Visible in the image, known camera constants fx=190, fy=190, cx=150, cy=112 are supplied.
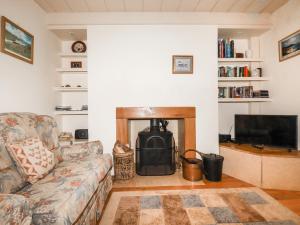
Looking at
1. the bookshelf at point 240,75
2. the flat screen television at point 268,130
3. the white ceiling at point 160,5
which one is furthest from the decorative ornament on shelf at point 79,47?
the flat screen television at point 268,130

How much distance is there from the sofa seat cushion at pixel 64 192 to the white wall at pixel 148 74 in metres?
1.17

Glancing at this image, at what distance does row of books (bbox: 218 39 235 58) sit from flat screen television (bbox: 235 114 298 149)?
1031mm

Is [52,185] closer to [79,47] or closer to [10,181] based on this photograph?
[10,181]

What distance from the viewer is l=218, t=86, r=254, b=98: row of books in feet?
10.4

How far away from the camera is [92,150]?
224cm

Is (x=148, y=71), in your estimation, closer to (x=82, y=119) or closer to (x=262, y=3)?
(x=82, y=119)

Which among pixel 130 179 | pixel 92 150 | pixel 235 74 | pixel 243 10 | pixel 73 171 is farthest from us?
pixel 235 74

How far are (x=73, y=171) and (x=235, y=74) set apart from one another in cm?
287

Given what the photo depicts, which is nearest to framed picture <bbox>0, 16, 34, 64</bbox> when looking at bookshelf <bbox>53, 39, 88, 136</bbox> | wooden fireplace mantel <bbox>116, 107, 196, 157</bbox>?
bookshelf <bbox>53, 39, 88, 136</bbox>

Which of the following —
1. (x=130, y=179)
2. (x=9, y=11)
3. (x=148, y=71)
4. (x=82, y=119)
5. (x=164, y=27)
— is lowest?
(x=130, y=179)

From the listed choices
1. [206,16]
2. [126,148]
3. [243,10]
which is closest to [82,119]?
[126,148]

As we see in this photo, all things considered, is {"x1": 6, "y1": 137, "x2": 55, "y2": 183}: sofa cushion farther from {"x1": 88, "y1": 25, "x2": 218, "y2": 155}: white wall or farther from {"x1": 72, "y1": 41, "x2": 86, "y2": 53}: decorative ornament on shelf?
{"x1": 72, "y1": 41, "x2": 86, "y2": 53}: decorative ornament on shelf

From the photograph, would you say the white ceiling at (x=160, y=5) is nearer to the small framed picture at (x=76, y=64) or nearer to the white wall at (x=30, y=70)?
the white wall at (x=30, y=70)

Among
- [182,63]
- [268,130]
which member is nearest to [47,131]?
[182,63]
